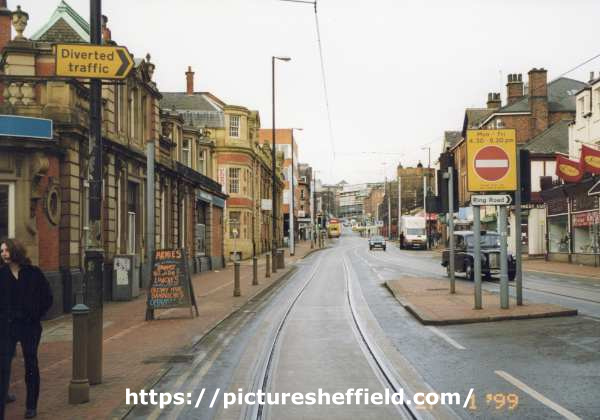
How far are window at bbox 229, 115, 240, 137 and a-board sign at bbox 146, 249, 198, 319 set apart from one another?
126 feet

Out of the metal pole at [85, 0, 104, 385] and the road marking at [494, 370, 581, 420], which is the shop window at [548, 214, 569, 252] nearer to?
the road marking at [494, 370, 581, 420]

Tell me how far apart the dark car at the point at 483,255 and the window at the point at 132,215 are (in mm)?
11827

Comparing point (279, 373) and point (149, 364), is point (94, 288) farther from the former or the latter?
point (279, 373)

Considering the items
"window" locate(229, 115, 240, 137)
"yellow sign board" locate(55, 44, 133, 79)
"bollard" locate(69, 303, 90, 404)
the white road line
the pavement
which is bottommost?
the pavement

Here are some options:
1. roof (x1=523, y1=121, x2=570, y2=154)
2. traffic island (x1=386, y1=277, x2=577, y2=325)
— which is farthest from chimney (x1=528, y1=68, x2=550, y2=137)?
traffic island (x1=386, y1=277, x2=577, y2=325)

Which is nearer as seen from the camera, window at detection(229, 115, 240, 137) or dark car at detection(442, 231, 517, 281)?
dark car at detection(442, 231, 517, 281)

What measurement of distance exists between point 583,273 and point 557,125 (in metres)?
25.4

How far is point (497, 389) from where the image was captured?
24.7 ft

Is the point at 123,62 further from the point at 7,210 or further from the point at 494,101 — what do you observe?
the point at 494,101

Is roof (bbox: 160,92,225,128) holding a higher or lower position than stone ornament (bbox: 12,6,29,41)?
higher

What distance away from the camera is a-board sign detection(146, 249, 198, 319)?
14.9 m

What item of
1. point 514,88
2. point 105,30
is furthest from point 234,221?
point 105,30

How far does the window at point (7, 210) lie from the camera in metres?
15.6

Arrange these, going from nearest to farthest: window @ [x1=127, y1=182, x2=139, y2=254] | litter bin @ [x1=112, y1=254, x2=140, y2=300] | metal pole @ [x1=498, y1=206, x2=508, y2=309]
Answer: metal pole @ [x1=498, y1=206, x2=508, y2=309]
litter bin @ [x1=112, y1=254, x2=140, y2=300]
window @ [x1=127, y1=182, x2=139, y2=254]
